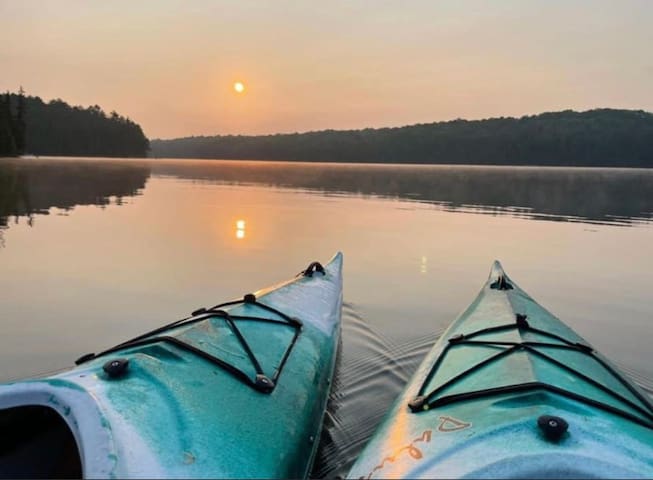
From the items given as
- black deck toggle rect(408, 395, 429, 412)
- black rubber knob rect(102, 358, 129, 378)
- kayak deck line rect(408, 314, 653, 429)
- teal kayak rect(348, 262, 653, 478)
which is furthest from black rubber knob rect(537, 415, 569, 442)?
black rubber knob rect(102, 358, 129, 378)

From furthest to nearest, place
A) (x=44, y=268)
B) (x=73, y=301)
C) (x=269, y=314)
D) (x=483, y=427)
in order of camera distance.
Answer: (x=44, y=268)
(x=73, y=301)
(x=269, y=314)
(x=483, y=427)

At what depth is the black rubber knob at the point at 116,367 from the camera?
368 cm

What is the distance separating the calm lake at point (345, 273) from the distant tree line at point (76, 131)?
11217cm

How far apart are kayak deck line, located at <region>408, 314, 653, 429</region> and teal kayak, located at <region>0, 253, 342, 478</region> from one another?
Result: 1178 mm

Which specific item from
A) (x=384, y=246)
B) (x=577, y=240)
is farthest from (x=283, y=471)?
(x=577, y=240)

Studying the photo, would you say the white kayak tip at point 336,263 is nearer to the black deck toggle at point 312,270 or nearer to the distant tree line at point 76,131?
the black deck toggle at point 312,270

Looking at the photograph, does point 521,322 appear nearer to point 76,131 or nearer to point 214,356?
point 214,356

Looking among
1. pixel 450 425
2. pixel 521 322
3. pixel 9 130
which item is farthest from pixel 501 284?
pixel 9 130

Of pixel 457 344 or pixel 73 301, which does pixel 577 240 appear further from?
pixel 73 301

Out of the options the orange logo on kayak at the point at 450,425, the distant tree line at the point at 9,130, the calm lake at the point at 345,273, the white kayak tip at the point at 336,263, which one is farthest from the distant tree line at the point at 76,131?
the orange logo on kayak at the point at 450,425

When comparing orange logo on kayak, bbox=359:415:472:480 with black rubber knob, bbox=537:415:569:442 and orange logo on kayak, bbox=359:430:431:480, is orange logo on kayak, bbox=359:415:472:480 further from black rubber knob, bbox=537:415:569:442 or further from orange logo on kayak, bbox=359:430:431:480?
black rubber knob, bbox=537:415:569:442

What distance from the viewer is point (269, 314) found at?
20.2 feet

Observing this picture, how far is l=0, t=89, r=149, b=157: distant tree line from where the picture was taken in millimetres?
127688

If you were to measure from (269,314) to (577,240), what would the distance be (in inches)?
598
